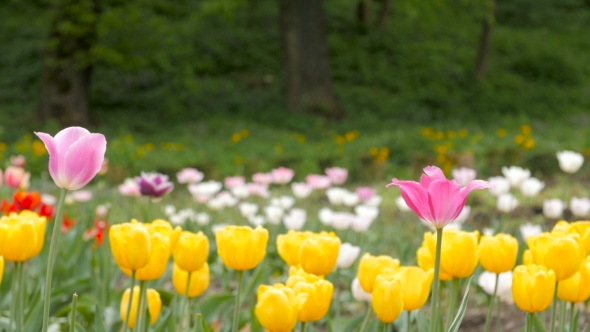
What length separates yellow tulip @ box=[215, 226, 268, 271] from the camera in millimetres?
1423

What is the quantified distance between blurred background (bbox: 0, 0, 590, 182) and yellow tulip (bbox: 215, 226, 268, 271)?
5754 mm

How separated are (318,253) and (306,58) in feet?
34.3

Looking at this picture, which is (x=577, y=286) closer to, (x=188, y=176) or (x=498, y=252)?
(x=498, y=252)

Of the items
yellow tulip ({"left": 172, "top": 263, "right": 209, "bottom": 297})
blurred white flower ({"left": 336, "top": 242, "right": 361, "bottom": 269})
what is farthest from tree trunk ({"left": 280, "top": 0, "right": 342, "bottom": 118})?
yellow tulip ({"left": 172, "top": 263, "right": 209, "bottom": 297})

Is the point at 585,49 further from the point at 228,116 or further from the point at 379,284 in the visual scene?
the point at 379,284

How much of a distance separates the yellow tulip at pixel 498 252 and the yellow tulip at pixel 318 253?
328 millimetres

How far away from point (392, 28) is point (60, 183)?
16610 millimetres

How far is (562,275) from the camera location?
1.37m

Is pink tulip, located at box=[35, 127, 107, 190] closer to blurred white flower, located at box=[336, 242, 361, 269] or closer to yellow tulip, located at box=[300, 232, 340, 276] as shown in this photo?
yellow tulip, located at box=[300, 232, 340, 276]

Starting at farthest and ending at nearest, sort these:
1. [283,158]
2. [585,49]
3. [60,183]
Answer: [585,49] < [283,158] < [60,183]

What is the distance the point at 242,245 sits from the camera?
142 centimetres

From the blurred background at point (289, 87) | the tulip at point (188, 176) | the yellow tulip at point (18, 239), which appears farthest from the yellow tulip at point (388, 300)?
the blurred background at point (289, 87)

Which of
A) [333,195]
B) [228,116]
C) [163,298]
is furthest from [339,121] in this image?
[163,298]

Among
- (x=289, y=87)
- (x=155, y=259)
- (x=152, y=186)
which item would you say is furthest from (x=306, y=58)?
(x=155, y=259)
